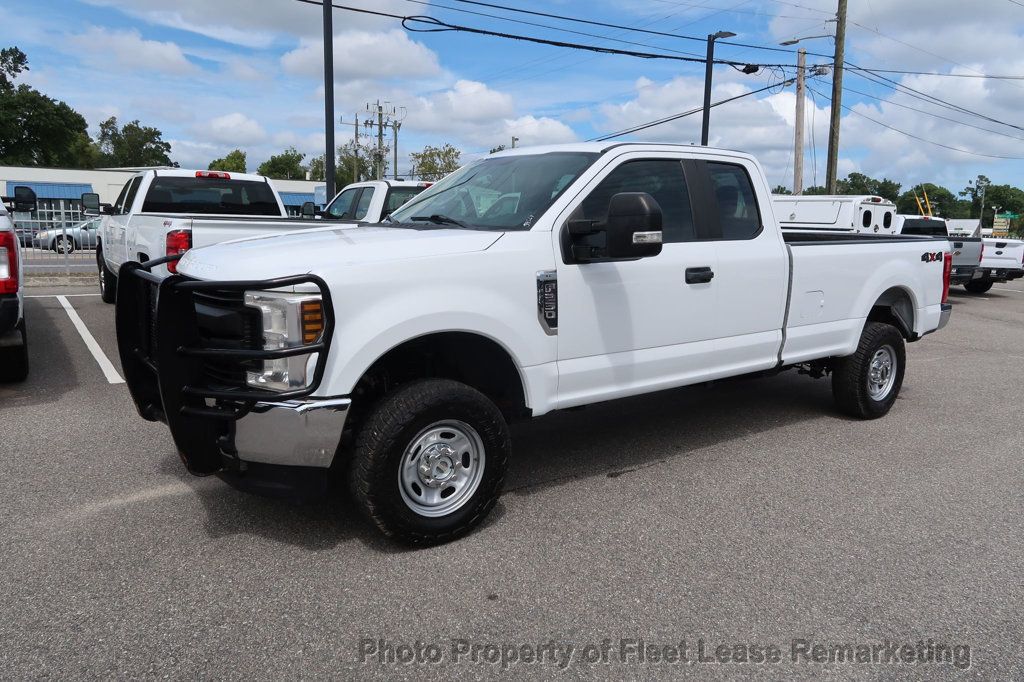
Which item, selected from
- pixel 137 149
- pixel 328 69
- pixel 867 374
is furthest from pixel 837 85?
pixel 137 149

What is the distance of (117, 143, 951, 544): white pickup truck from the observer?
3404mm

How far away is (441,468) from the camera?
380cm

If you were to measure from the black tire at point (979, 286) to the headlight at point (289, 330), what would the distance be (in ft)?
63.2

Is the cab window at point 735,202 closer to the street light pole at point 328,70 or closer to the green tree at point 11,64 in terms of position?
the street light pole at point 328,70

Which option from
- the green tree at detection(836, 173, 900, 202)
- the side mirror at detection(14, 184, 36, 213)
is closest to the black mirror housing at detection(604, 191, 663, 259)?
the side mirror at detection(14, 184, 36, 213)

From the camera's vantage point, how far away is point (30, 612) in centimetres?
313

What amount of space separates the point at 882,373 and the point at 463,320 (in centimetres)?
420

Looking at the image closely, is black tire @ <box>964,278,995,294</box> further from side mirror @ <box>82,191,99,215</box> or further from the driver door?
side mirror @ <box>82,191,99,215</box>

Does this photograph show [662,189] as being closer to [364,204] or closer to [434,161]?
[364,204]

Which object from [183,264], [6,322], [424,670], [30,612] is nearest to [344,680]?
[424,670]

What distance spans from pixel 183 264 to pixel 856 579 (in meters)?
3.54

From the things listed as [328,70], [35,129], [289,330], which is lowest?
[289,330]

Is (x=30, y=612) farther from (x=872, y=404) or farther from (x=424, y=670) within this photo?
(x=872, y=404)

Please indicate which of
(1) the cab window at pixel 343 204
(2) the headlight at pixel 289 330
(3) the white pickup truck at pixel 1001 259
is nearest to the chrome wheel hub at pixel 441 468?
(2) the headlight at pixel 289 330
